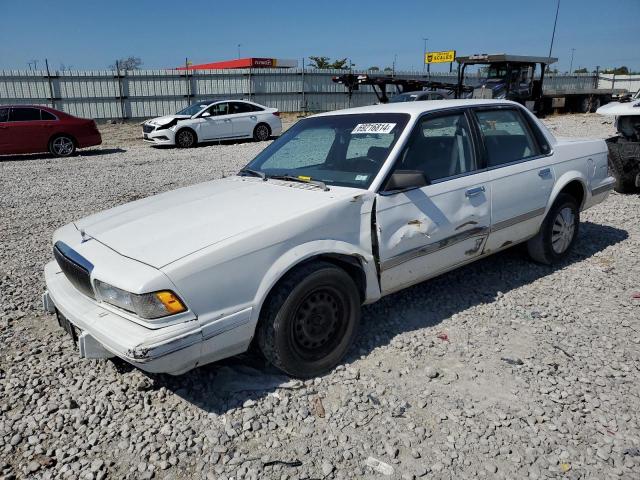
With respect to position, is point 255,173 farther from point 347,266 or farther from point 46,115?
point 46,115

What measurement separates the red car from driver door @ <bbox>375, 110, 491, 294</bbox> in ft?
40.9

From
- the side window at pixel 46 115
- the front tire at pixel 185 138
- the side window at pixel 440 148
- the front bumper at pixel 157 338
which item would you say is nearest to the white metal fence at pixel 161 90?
the front tire at pixel 185 138

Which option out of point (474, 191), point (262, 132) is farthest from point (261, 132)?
point (474, 191)

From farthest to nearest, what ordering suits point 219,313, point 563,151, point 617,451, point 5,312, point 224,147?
point 224,147 → point 563,151 → point 5,312 → point 219,313 → point 617,451

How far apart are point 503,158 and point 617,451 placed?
2.44m

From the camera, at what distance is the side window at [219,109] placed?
15.7 metres

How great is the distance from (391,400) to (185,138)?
1376cm

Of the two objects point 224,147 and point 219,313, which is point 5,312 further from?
point 224,147

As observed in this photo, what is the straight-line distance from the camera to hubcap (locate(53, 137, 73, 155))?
13.5m

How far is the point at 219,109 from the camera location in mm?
15852

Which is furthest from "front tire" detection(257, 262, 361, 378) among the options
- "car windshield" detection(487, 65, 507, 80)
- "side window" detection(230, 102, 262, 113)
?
"car windshield" detection(487, 65, 507, 80)

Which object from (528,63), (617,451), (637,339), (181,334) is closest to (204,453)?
(181,334)

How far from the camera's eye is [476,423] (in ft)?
8.93

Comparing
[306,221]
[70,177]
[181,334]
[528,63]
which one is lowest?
[70,177]
